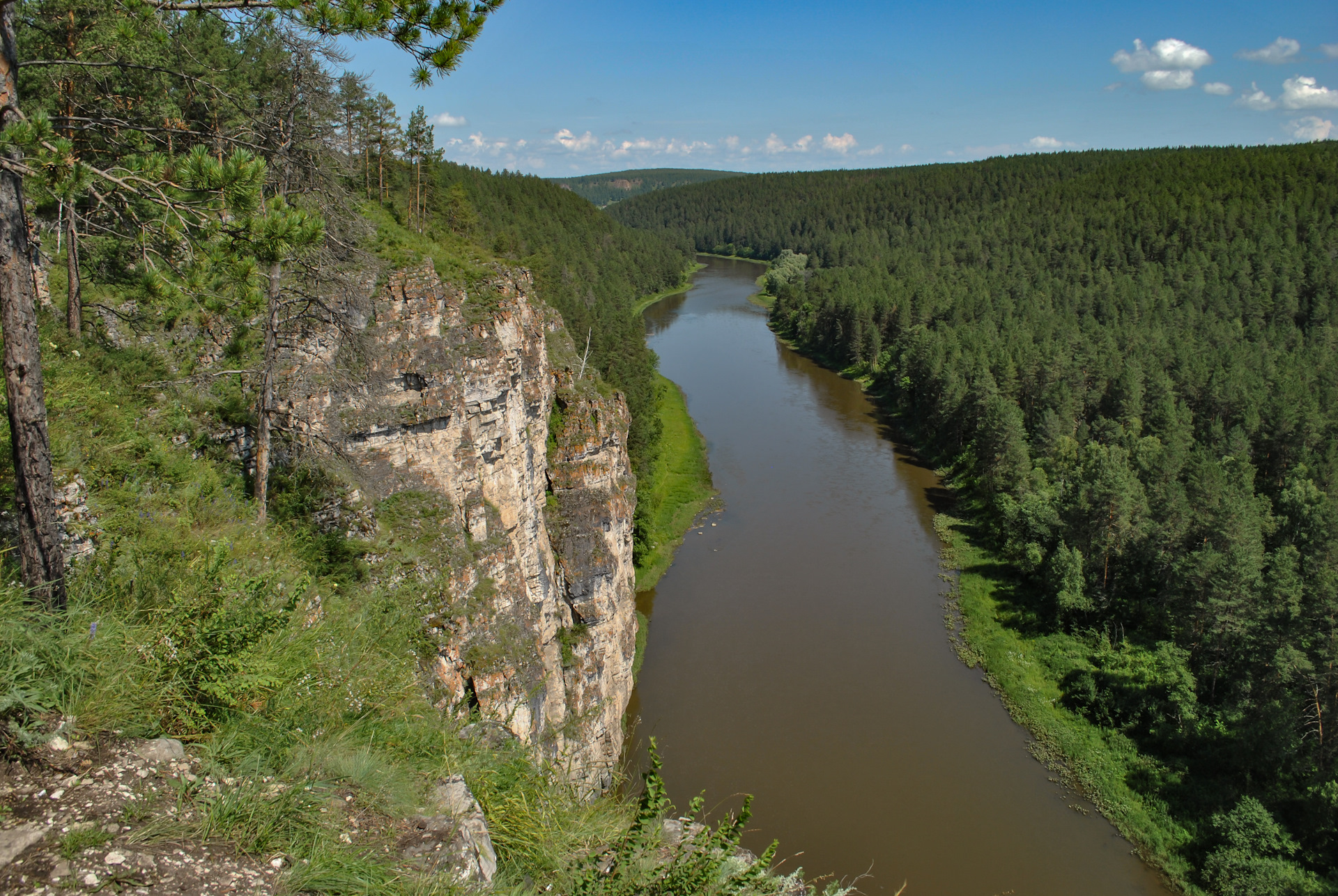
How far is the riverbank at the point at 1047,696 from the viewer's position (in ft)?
61.1

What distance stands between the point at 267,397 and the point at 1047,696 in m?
23.4

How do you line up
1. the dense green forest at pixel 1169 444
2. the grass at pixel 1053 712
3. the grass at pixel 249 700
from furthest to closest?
the dense green forest at pixel 1169 444, the grass at pixel 1053 712, the grass at pixel 249 700

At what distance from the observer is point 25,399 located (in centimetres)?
518

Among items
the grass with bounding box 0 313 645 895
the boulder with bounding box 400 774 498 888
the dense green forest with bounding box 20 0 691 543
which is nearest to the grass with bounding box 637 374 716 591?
the dense green forest with bounding box 20 0 691 543

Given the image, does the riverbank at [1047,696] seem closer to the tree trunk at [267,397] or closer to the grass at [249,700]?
the grass at [249,700]

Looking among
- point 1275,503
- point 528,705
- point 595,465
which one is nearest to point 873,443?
point 1275,503

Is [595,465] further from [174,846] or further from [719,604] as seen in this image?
[174,846]

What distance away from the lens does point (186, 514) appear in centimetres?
794

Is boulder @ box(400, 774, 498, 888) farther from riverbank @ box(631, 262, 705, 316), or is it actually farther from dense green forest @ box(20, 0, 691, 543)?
riverbank @ box(631, 262, 705, 316)

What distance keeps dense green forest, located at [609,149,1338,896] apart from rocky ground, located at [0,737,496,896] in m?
20.4

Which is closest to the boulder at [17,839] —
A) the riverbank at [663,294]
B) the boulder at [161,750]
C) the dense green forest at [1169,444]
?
the boulder at [161,750]

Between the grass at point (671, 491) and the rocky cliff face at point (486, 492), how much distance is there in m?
10.4

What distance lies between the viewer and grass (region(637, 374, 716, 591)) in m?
30.0

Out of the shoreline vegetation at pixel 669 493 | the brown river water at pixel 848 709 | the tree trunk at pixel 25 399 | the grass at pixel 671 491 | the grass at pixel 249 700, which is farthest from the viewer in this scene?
the grass at pixel 671 491
